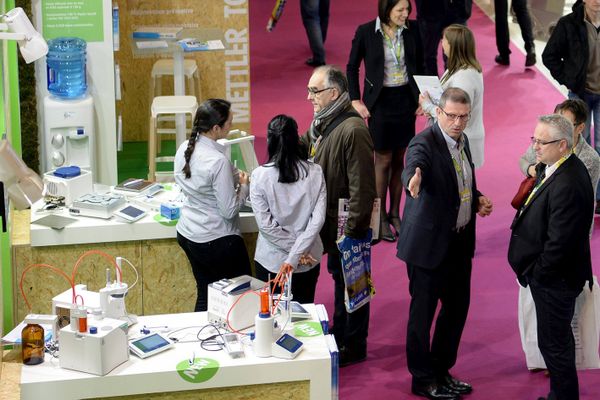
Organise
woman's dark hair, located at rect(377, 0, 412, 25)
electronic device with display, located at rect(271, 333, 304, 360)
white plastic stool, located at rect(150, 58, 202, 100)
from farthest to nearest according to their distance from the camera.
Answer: white plastic stool, located at rect(150, 58, 202, 100) → woman's dark hair, located at rect(377, 0, 412, 25) → electronic device with display, located at rect(271, 333, 304, 360)

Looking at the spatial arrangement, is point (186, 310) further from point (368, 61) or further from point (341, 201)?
point (368, 61)

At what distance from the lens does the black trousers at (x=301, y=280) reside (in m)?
5.52

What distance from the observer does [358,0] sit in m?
15.1

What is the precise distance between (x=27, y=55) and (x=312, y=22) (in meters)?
7.41

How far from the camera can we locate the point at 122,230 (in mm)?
5867

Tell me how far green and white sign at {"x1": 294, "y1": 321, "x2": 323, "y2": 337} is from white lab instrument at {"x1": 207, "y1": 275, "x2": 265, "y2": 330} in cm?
20

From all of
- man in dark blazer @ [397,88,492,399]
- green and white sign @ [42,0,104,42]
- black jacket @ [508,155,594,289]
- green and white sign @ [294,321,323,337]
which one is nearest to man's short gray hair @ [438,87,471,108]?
man in dark blazer @ [397,88,492,399]

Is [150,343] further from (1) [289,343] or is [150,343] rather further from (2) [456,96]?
(2) [456,96]

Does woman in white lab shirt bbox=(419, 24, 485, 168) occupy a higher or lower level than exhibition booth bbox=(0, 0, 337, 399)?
higher

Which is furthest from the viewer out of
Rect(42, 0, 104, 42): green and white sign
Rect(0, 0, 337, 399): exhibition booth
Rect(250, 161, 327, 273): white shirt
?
Rect(42, 0, 104, 42): green and white sign

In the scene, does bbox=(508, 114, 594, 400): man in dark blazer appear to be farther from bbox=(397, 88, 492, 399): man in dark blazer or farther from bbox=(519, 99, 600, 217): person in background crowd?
bbox=(519, 99, 600, 217): person in background crowd

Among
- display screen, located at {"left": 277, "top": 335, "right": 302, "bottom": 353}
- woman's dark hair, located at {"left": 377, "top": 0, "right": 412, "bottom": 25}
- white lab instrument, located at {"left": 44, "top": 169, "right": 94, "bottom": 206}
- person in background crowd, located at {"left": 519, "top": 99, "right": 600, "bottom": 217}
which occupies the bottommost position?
display screen, located at {"left": 277, "top": 335, "right": 302, "bottom": 353}

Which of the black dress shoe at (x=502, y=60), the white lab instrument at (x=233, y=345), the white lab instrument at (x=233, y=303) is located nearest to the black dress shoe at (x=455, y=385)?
the white lab instrument at (x=233, y=303)

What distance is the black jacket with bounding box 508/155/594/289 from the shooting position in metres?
4.95
